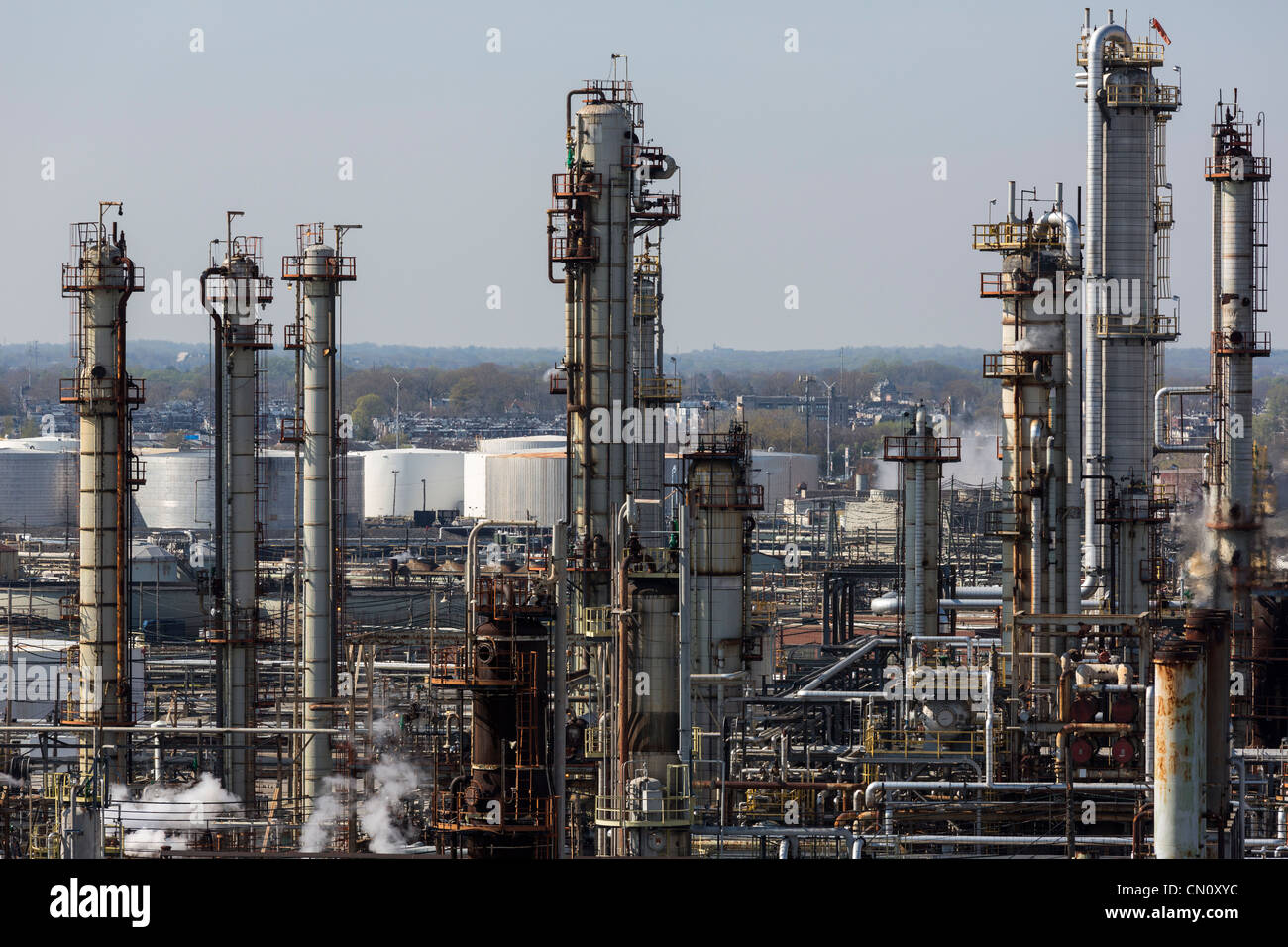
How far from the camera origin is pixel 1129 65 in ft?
147

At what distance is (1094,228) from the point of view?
45125 mm

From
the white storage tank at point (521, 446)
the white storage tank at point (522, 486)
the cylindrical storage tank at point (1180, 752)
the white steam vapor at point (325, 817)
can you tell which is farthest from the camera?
the white storage tank at point (521, 446)

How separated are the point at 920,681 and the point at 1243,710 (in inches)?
486

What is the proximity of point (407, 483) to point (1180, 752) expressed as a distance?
92.5 m

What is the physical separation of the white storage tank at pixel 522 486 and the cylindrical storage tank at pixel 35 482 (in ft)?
74.1

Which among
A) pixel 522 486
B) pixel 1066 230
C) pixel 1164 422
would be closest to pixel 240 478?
pixel 1066 230

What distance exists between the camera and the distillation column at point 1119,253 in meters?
44.1

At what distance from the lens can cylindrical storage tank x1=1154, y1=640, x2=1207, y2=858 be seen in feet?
77.9

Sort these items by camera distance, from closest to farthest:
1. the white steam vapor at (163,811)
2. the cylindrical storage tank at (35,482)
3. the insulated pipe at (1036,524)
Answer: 1. the white steam vapor at (163,811)
2. the insulated pipe at (1036,524)
3. the cylindrical storage tank at (35,482)

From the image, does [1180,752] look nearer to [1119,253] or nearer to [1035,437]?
[1035,437]

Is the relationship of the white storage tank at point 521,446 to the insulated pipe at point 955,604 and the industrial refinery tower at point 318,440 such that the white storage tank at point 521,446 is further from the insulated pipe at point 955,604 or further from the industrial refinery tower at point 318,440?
the industrial refinery tower at point 318,440

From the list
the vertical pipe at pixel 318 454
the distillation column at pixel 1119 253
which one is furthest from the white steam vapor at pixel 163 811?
the distillation column at pixel 1119 253

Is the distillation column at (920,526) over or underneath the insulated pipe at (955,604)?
over
